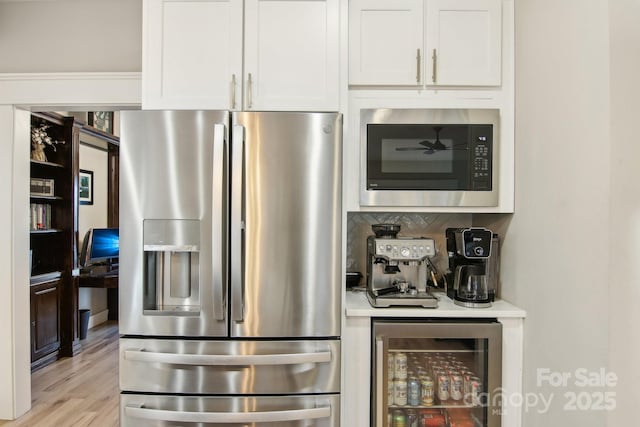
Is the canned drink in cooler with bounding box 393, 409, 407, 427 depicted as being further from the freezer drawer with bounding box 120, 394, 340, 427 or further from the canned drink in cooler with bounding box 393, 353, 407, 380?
the freezer drawer with bounding box 120, 394, 340, 427

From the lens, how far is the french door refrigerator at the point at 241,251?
1650 millimetres

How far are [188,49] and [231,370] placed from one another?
1.43 m

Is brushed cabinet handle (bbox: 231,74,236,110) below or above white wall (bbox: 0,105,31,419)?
above

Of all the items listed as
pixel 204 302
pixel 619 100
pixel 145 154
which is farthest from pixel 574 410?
pixel 145 154

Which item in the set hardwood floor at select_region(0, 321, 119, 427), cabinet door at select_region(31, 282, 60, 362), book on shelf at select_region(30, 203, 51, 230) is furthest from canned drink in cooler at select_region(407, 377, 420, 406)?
book on shelf at select_region(30, 203, 51, 230)

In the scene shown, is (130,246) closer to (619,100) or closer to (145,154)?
(145,154)

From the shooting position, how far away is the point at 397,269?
1.90 metres

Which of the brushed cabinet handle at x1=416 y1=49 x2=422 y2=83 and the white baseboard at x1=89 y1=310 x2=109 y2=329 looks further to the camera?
the white baseboard at x1=89 y1=310 x2=109 y2=329

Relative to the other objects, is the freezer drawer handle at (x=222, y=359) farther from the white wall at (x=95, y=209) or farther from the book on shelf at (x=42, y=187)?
the white wall at (x=95, y=209)

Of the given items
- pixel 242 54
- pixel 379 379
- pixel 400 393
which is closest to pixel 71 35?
pixel 242 54

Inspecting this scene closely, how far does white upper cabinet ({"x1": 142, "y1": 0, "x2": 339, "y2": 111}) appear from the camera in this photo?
181 centimetres

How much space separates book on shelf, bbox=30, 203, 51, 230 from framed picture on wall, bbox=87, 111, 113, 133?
1114 mm

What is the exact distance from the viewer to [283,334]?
167cm

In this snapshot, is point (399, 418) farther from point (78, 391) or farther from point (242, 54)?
point (78, 391)
